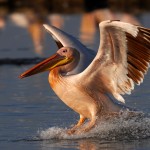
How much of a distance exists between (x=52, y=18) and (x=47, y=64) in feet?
42.1

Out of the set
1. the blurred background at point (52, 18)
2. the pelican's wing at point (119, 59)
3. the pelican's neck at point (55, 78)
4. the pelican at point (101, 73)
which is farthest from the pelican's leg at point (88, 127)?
the blurred background at point (52, 18)

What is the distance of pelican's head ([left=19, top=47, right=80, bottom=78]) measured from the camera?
34.0 feet

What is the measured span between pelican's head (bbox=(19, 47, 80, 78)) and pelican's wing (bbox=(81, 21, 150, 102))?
34 cm

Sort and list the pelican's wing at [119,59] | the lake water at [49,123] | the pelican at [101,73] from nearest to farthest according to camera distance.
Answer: the lake water at [49,123]
the pelican's wing at [119,59]
the pelican at [101,73]

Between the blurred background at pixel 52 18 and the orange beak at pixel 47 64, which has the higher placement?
the orange beak at pixel 47 64

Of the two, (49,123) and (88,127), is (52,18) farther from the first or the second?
(88,127)

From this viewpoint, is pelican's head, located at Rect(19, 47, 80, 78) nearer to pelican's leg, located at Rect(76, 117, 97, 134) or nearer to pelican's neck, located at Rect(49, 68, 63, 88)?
A: pelican's neck, located at Rect(49, 68, 63, 88)

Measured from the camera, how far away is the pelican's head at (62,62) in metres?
10.4

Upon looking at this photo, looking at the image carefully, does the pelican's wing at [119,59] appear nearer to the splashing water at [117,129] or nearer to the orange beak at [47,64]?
the splashing water at [117,129]

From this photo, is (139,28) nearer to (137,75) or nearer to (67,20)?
(137,75)

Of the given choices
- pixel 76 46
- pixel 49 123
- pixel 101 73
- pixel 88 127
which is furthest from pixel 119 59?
pixel 49 123

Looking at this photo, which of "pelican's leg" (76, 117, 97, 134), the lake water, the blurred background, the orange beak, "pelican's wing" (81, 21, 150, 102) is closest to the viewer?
the lake water

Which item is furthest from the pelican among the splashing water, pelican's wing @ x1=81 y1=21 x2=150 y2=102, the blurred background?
A: the blurred background

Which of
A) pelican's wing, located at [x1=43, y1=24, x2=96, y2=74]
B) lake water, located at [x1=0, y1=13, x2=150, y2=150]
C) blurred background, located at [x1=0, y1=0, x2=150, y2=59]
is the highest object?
pelican's wing, located at [x1=43, y1=24, x2=96, y2=74]
